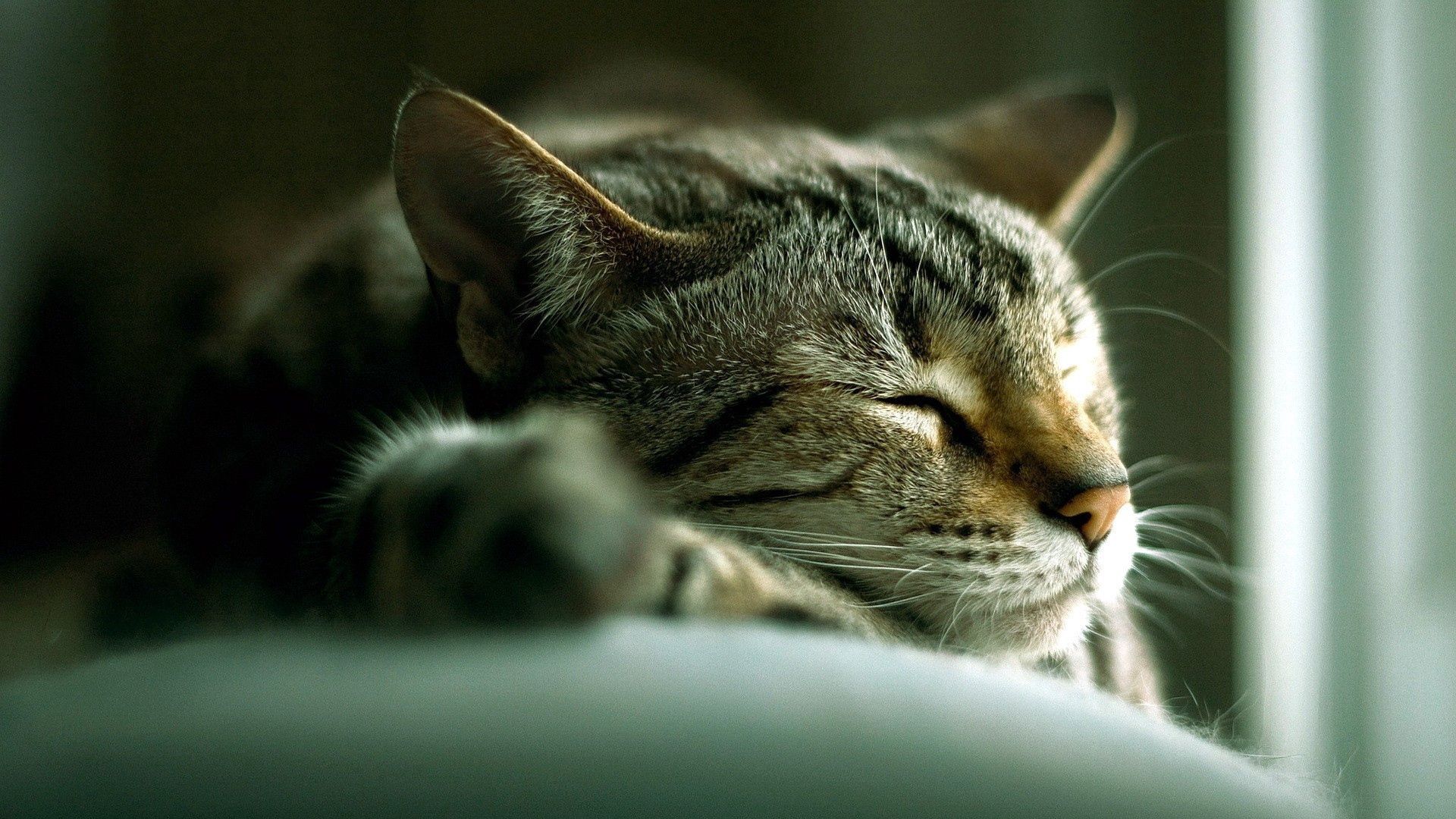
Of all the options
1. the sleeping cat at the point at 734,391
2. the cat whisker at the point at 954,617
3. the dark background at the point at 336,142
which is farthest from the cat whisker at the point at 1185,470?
the cat whisker at the point at 954,617

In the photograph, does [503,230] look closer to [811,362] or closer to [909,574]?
[811,362]

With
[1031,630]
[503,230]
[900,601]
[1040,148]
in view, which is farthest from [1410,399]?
[503,230]

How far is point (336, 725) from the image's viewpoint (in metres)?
0.45

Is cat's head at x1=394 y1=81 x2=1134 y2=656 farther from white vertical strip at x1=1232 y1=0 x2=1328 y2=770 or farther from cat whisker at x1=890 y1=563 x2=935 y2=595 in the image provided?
white vertical strip at x1=1232 y1=0 x2=1328 y2=770

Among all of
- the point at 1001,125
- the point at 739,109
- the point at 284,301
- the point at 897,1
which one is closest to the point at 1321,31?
the point at 1001,125

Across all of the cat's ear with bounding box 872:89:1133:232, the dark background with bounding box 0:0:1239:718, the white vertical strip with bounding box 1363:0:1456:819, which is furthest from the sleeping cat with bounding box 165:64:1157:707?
the dark background with bounding box 0:0:1239:718

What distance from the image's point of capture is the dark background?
152cm

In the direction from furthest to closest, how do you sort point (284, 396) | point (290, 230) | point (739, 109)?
point (739, 109) → point (290, 230) → point (284, 396)

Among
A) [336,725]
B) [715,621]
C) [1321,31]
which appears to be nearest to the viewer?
[336,725]

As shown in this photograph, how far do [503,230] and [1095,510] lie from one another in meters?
0.55

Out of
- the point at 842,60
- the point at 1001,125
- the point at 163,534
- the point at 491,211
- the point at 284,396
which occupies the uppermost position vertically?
the point at 842,60

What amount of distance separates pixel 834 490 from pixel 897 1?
164cm

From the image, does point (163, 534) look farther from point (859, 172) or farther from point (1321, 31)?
point (1321, 31)

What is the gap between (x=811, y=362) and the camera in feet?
2.66
